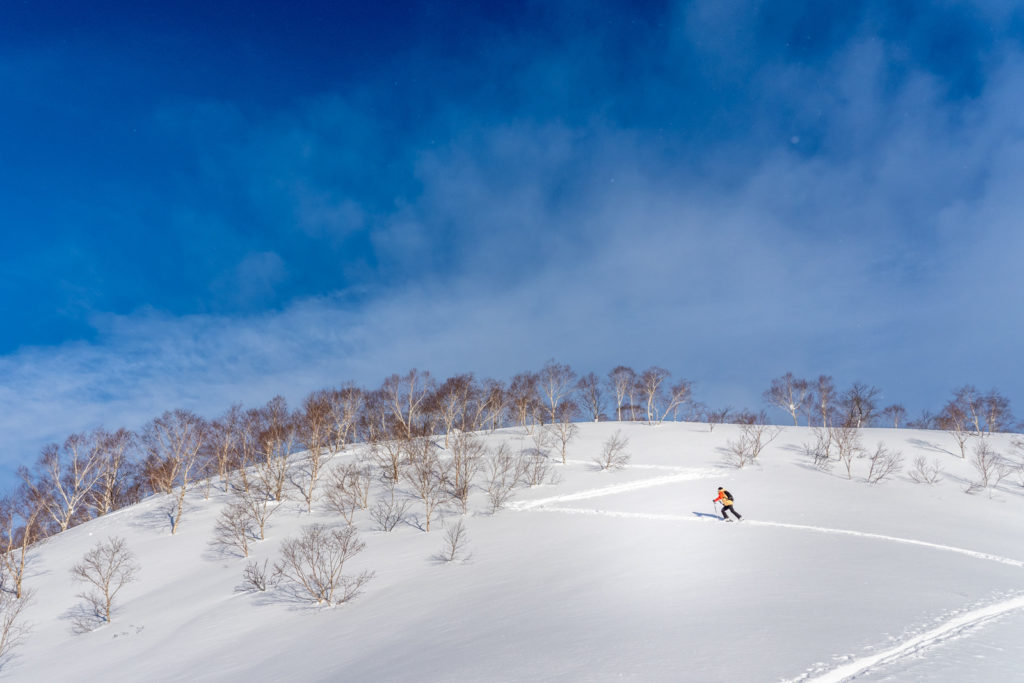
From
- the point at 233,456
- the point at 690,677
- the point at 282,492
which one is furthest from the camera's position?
the point at 233,456

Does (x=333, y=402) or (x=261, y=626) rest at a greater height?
(x=333, y=402)

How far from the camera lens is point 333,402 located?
59688mm

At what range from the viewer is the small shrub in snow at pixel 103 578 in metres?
26.2

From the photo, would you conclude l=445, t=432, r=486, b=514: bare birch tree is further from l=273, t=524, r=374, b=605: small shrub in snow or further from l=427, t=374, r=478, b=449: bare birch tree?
l=427, t=374, r=478, b=449: bare birch tree

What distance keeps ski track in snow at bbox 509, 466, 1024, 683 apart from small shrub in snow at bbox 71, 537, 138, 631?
2470 cm

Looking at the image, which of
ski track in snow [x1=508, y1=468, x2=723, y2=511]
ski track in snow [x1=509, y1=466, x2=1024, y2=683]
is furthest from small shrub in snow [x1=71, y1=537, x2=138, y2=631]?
ski track in snow [x1=509, y1=466, x2=1024, y2=683]

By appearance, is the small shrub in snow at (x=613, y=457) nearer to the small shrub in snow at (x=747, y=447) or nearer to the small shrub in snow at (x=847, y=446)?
the small shrub in snow at (x=747, y=447)

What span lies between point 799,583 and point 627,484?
22833mm

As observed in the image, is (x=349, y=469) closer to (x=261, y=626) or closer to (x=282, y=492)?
(x=282, y=492)

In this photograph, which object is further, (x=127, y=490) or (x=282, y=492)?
(x=127, y=490)

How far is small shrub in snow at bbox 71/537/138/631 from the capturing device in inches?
1031

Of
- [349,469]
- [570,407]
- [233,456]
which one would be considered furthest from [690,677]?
[570,407]

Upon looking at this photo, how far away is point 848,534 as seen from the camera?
2197 cm

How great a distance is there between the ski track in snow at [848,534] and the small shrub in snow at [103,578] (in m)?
24.7
